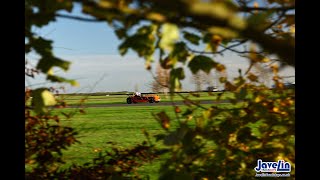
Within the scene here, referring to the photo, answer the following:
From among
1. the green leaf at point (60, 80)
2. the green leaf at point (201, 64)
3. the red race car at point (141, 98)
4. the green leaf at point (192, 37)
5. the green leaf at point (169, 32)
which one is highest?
the green leaf at point (192, 37)

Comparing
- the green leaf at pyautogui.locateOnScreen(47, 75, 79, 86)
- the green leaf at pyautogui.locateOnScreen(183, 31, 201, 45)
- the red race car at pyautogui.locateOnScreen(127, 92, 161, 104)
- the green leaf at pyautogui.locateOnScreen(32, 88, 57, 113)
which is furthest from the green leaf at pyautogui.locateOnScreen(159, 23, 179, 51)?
the red race car at pyautogui.locateOnScreen(127, 92, 161, 104)

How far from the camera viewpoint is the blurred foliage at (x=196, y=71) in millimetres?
1158

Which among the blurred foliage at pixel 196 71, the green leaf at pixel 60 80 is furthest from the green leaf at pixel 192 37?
the green leaf at pixel 60 80

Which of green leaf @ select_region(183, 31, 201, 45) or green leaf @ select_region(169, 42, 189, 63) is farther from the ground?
green leaf @ select_region(183, 31, 201, 45)

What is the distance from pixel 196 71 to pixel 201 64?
60mm

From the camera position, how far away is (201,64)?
2.13m

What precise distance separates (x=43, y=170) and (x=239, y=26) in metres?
2.13

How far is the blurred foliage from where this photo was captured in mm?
1158

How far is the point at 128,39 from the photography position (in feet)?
5.73

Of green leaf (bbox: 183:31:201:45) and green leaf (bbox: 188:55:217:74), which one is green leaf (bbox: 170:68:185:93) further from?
green leaf (bbox: 183:31:201:45)

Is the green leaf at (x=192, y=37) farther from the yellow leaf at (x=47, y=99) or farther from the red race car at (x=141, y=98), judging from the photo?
the red race car at (x=141, y=98)

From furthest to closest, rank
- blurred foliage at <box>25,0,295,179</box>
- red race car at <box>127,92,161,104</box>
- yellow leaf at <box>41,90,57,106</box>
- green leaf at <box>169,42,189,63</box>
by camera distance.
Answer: red race car at <box>127,92,161,104</box> → green leaf at <box>169,42,189,63</box> → yellow leaf at <box>41,90,57,106</box> → blurred foliage at <box>25,0,295,179</box>
